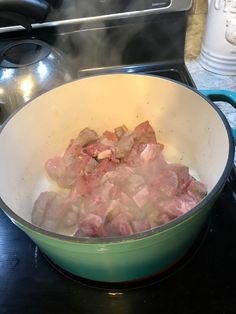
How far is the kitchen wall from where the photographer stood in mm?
992

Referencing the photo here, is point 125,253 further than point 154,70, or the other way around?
point 154,70

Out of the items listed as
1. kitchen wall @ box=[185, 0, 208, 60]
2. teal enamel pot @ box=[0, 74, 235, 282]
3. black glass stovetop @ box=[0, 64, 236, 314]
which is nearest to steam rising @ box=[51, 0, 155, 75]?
kitchen wall @ box=[185, 0, 208, 60]

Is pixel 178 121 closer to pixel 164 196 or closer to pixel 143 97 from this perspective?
pixel 143 97

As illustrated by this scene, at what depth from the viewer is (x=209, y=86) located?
0.99 meters

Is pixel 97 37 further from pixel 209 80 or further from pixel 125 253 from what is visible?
pixel 125 253

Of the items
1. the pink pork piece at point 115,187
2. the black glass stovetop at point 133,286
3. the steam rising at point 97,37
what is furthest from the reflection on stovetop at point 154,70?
the black glass stovetop at point 133,286

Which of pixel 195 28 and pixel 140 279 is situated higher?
pixel 195 28

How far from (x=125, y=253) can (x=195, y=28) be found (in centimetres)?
78

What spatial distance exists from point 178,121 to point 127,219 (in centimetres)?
29

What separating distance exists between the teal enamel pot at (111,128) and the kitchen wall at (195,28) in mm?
364

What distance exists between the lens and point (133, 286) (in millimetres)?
624

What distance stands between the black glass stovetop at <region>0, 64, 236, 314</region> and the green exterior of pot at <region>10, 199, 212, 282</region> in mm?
40

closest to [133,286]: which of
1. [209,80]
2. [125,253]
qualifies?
[125,253]

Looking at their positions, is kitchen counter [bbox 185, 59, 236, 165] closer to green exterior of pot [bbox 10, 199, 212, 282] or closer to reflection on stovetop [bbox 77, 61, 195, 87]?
reflection on stovetop [bbox 77, 61, 195, 87]
